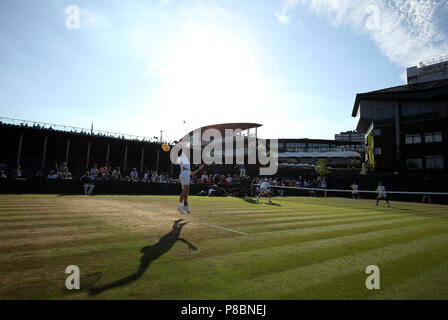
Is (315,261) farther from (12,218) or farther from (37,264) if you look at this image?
(12,218)

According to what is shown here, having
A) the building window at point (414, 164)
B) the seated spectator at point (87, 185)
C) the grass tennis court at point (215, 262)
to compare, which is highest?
the building window at point (414, 164)

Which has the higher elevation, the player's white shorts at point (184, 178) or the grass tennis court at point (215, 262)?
the player's white shorts at point (184, 178)

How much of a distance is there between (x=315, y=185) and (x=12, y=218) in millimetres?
32751

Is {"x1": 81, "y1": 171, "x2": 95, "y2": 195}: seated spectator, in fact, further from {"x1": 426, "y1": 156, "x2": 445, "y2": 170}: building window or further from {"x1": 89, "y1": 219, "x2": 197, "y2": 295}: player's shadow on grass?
{"x1": 426, "y1": 156, "x2": 445, "y2": 170}: building window

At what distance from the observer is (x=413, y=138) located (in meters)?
41.5

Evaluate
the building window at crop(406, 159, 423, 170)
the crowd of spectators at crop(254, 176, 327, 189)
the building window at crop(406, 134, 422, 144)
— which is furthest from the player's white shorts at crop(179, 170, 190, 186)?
the building window at crop(406, 134, 422, 144)

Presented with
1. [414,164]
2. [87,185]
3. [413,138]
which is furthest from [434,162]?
[87,185]

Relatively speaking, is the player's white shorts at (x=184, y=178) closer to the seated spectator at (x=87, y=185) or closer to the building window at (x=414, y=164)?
the seated spectator at (x=87, y=185)

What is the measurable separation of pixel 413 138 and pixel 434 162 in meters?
4.96

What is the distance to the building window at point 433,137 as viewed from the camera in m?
38.7

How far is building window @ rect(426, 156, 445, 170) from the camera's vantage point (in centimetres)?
3838

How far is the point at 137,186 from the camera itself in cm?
2284

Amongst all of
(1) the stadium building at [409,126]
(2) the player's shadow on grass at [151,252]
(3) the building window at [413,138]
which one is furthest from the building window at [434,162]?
(2) the player's shadow on grass at [151,252]

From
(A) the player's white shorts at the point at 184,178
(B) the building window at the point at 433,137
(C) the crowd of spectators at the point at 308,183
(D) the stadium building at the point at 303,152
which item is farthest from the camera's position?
(D) the stadium building at the point at 303,152
